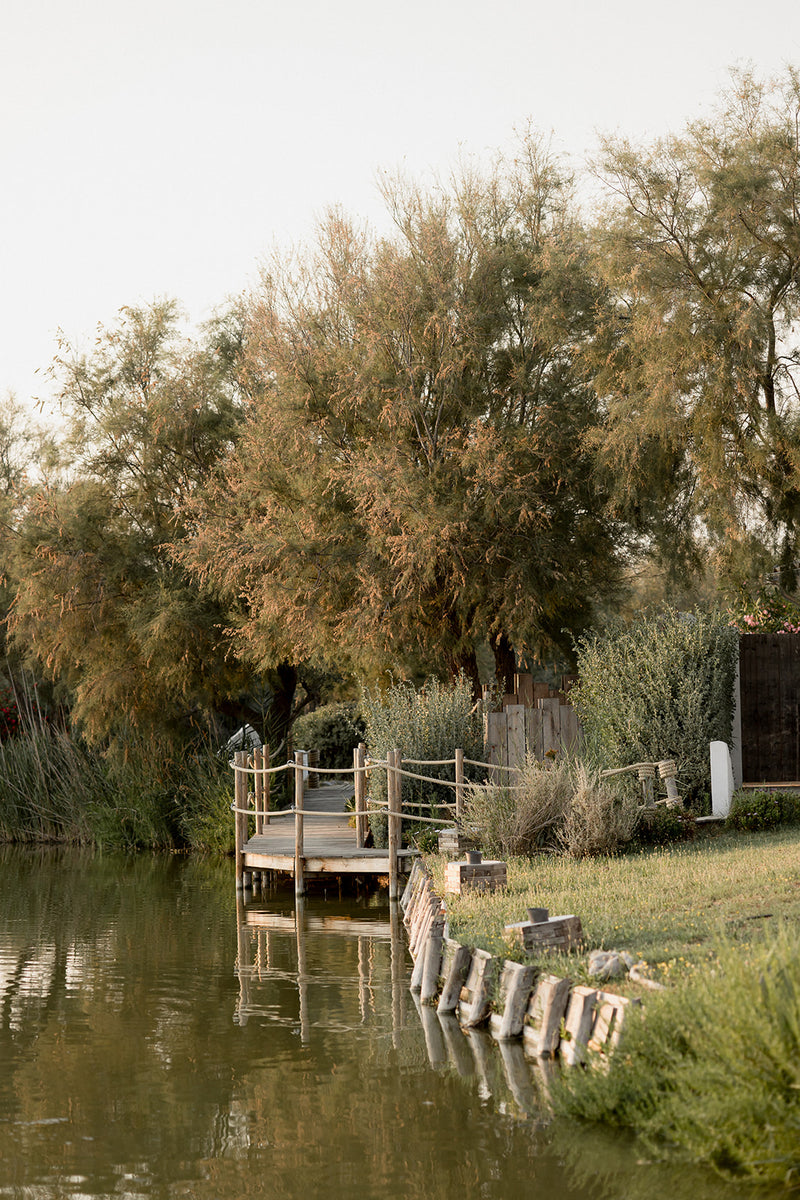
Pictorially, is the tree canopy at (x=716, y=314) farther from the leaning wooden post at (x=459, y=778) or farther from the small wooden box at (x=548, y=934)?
the small wooden box at (x=548, y=934)

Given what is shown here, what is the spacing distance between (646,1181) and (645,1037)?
672mm

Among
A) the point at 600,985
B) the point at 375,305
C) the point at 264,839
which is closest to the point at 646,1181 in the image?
the point at 600,985

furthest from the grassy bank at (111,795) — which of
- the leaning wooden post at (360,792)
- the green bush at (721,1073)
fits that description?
the green bush at (721,1073)

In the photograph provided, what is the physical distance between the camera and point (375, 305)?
1908 cm

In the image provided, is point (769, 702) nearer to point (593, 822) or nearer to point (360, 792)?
point (593, 822)

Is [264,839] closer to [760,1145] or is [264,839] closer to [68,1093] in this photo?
[68,1093]

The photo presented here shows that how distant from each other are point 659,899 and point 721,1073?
4.48 m


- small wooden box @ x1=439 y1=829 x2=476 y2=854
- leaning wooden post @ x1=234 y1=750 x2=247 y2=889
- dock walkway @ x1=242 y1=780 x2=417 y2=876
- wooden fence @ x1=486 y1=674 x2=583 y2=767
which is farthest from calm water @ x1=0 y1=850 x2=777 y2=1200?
wooden fence @ x1=486 y1=674 x2=583 y2=767

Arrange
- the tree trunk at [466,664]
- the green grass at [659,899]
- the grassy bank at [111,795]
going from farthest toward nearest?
the grassy bank at [111,795], the tree trunk at [466,664], the green grass at [659,899]

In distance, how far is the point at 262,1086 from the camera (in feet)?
25.2

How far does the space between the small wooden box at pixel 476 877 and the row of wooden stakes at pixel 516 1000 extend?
1.53ft

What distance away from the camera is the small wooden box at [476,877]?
11086 mm

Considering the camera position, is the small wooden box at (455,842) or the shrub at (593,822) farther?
the small wooden box at (455,842)

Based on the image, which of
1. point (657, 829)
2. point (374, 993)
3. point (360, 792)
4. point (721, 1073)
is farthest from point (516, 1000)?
point (360, 792)
